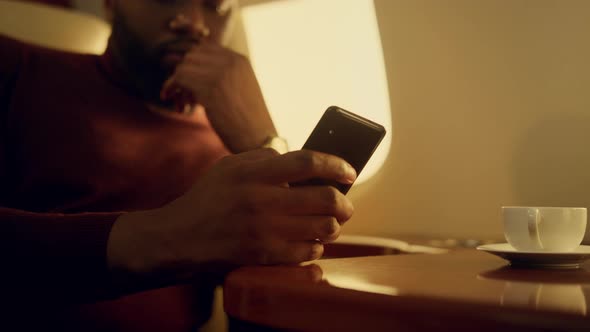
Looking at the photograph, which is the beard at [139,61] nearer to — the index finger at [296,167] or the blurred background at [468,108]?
the blurred background at [468,108]

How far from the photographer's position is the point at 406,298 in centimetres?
35

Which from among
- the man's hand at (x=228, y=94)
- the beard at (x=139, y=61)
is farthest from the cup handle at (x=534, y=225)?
the beard at (x=139, y=61)

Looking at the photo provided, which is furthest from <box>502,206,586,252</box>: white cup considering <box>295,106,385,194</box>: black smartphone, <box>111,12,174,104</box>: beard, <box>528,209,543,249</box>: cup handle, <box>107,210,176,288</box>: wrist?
<box>111,12,174,104</box>: beard

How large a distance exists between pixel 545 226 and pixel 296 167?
0.80ft

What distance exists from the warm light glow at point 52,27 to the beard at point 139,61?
0.27ft

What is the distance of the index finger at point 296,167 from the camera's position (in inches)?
19.9

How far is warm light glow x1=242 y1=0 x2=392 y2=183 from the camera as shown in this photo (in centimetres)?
114

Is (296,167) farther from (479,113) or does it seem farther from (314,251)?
(479,113)

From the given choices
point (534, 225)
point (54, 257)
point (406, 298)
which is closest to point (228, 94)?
point (54, 257)

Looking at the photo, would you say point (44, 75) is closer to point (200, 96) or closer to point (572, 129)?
point (200, 96)

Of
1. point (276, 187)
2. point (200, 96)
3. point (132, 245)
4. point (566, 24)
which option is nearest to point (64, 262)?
point (132, 245)

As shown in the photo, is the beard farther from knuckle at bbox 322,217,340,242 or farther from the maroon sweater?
knuckle at bbox 322,217,340,242

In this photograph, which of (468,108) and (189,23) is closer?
(468,108)

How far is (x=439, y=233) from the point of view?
106 centimetres
